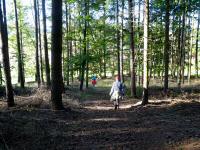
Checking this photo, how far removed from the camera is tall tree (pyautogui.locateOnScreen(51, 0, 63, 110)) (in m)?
13.9

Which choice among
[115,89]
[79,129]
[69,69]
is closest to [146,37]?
[115,89]

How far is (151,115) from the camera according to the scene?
13.6 metres

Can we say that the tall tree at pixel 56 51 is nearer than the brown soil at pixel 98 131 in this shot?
No

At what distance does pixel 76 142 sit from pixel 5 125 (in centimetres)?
243

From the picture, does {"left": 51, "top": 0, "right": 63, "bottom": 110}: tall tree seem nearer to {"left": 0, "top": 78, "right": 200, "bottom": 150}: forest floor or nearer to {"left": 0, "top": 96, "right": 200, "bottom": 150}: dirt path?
{"left": 0, "top": 78, "right": 200, "bottom": 150}: forest floor

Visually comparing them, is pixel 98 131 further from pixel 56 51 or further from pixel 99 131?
pixel 56 51

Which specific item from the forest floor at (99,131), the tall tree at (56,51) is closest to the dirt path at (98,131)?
the forest floor at (99,131)

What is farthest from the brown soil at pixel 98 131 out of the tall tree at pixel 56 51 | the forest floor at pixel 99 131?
the tall tree at pixel 56 51

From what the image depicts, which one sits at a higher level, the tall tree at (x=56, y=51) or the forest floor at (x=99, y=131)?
the tall tree at (x=56, y=51)

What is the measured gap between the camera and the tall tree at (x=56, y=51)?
13891mm

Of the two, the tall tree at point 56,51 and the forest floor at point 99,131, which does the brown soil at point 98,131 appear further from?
the tall tree at point 56,51

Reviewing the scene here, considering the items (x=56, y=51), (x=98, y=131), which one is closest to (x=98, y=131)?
(x=98, y=131)

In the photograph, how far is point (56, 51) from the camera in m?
14.2

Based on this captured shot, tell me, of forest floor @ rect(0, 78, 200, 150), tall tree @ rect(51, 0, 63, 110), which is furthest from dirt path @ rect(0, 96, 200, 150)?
tall tree @ rect(51, 0, 63, 110)
